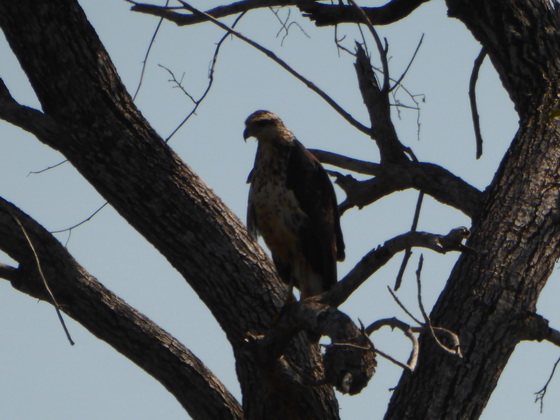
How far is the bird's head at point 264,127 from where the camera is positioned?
19.7 ft

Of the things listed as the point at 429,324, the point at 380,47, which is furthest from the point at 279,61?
the point at 429,324

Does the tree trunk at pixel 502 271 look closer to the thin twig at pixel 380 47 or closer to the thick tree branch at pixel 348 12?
Answer: the thin twig at pixel 380 47

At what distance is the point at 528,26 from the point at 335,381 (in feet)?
6.27

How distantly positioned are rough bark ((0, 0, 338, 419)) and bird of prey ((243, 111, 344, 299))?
1.23m

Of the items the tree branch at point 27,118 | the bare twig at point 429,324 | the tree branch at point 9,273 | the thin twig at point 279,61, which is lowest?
the tree branch at point 9,273

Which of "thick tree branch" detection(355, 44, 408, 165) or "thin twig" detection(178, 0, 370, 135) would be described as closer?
"thin twig" detection(178, 0, 370, 135)

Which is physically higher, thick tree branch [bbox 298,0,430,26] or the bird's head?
thick tree branch [bbox 298,0,430,26]

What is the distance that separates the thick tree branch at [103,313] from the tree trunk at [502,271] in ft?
3.14

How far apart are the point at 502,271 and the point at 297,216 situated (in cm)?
184

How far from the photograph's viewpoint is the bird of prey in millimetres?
5527

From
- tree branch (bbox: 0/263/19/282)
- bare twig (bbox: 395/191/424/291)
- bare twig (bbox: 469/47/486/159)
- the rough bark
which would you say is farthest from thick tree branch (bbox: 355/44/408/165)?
tree branch (bbox: 0/263/19/282)

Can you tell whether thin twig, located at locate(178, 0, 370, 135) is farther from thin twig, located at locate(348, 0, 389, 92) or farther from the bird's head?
the bird's head

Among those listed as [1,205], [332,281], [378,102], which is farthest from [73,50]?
[332,281]

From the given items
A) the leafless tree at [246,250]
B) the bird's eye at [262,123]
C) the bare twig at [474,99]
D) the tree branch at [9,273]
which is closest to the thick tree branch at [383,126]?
the bare twig at [474,99]
